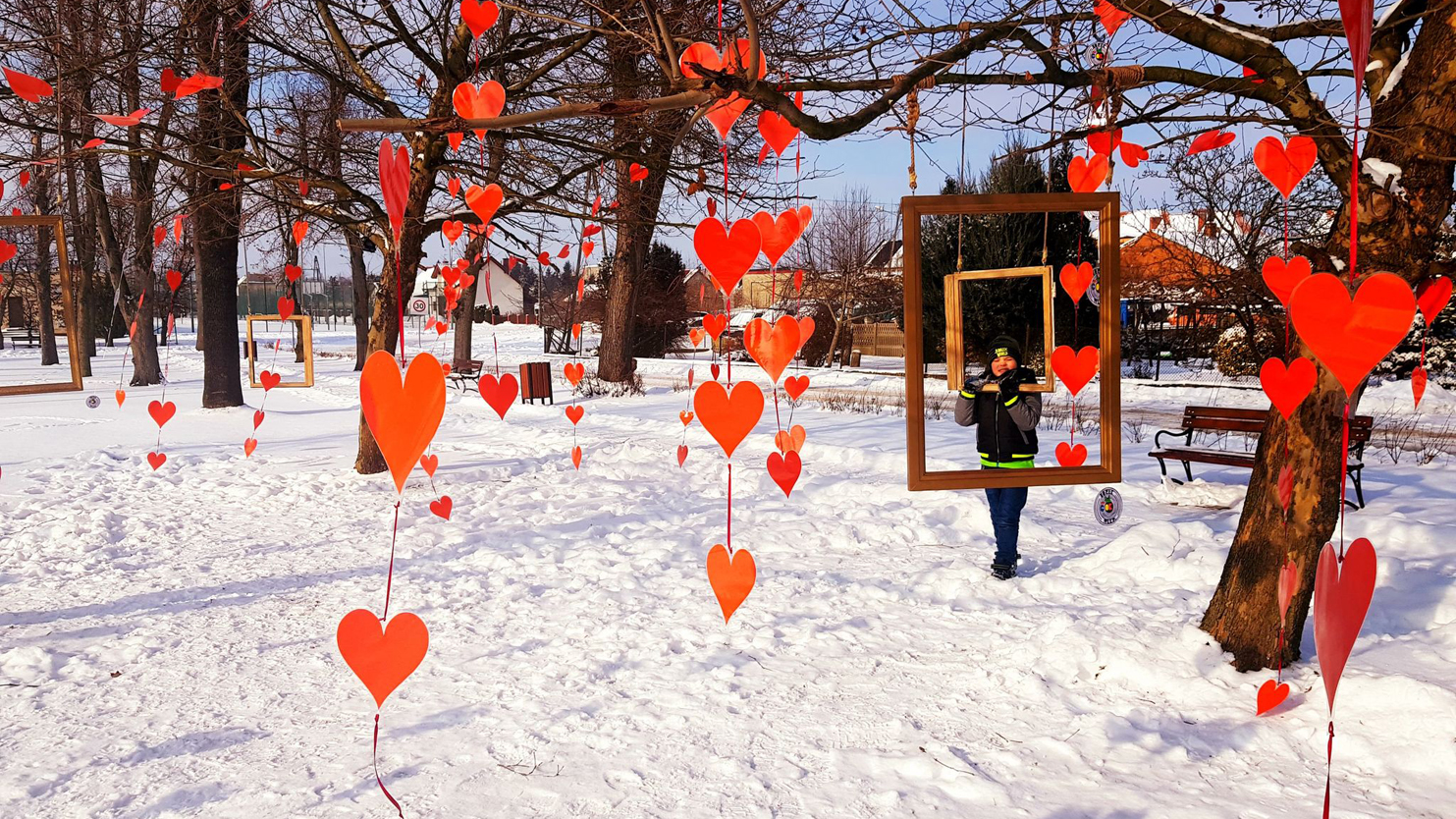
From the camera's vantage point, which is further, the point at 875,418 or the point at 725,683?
the point at 875,418

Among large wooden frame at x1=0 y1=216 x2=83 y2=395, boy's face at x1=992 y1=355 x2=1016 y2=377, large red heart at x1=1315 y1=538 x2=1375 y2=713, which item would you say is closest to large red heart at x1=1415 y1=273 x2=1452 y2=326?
boy's face at x1=992 y1=355 x2=1016 y2=377

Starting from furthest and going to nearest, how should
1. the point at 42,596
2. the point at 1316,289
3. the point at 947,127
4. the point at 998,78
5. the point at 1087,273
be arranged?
1. the point at 42,596
2. the point at 947,127
3. the point at 1087,273
4. the point at 998,78
5. the point at 1316,289

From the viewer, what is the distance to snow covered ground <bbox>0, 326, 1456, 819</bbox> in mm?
3580

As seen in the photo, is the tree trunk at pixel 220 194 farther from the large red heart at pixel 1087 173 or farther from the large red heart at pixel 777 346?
the large red heart at pixel 1087 173

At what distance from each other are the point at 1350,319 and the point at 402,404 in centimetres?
274

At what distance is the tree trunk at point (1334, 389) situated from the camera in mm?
4004

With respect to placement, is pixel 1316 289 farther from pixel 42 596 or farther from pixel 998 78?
pixel 42 596

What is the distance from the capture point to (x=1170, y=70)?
447cm

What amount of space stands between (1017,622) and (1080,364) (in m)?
1.79

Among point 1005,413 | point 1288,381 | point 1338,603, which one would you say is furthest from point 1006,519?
point 1338,603

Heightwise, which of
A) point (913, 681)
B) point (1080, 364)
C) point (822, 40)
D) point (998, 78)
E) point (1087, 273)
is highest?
point (822, 40)

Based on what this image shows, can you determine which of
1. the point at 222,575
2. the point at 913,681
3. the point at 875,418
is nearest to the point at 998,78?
the point at 913,681

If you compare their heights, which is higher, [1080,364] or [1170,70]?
[1170,70]

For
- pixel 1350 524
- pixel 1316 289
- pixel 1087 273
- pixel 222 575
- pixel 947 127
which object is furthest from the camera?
pixel 1350 524
